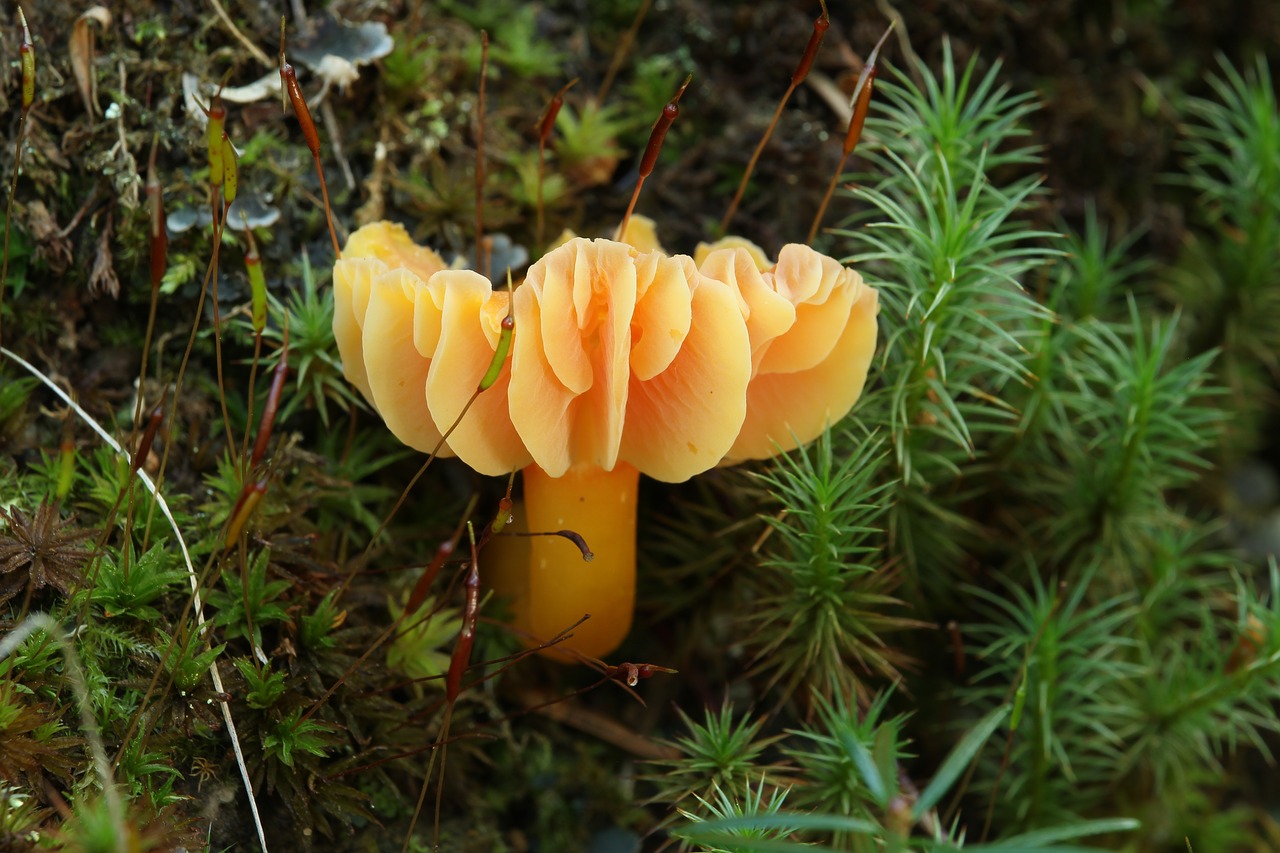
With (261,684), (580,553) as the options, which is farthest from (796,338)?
(261,684)

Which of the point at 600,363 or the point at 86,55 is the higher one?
the point at 86,55

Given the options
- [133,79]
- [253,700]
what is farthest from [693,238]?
[253,700]

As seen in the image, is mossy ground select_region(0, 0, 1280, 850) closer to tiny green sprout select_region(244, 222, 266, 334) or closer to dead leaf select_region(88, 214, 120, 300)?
dead leaf select_region(88, 214, 120, 300)

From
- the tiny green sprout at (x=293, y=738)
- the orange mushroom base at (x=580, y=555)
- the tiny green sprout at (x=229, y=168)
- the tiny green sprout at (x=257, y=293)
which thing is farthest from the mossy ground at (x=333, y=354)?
the tiny green sprout at (x=229, y=168)

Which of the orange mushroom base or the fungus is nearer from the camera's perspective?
the fungus

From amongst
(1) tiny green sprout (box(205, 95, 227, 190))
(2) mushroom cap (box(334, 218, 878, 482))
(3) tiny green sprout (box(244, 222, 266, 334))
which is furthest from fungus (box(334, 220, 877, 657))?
(1) tiny green sprout (box(205, 95, 227, 190))

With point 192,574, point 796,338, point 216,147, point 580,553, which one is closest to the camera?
point 216,147

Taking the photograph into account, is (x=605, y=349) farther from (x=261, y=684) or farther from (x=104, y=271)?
(x=104, y=271)
